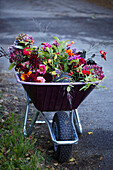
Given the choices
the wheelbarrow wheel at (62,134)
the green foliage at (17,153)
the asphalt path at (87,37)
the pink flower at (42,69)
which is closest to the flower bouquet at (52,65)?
the pink flower at (42,69)

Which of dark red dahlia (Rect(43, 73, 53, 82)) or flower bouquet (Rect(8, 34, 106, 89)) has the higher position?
flower bouquet (Rect(8, 34, 106, 89))

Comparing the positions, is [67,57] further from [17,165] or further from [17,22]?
[17,22]

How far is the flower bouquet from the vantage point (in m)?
2.81

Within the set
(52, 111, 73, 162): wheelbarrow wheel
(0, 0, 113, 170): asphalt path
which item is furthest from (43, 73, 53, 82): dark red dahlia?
(0, 0, 113, 170): asphalt path

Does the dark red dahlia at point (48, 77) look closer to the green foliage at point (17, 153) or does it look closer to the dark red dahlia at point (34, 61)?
the dark red dahlia at point (34, 61)

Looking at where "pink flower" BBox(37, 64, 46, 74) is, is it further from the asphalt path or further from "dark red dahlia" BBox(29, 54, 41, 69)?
the asphalt path

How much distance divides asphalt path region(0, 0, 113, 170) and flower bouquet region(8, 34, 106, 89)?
228mm

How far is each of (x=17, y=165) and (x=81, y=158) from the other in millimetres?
729

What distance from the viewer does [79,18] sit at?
37.7 feet

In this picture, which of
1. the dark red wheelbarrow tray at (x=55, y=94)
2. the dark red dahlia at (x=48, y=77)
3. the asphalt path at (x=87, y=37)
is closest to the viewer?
the dark red wheelbarrow tray at (x=55, y=94)

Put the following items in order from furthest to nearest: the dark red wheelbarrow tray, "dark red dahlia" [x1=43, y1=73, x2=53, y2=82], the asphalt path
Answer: the asphalt path
"dark red dahlia" [x1=43, y1=73, x2=53, y2=82]
the dark red wheelbarrow tray

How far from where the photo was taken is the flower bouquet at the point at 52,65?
2807 mm

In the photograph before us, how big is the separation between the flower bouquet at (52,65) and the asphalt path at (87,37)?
9.0 inches

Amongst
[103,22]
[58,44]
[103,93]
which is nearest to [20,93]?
[103,93]
